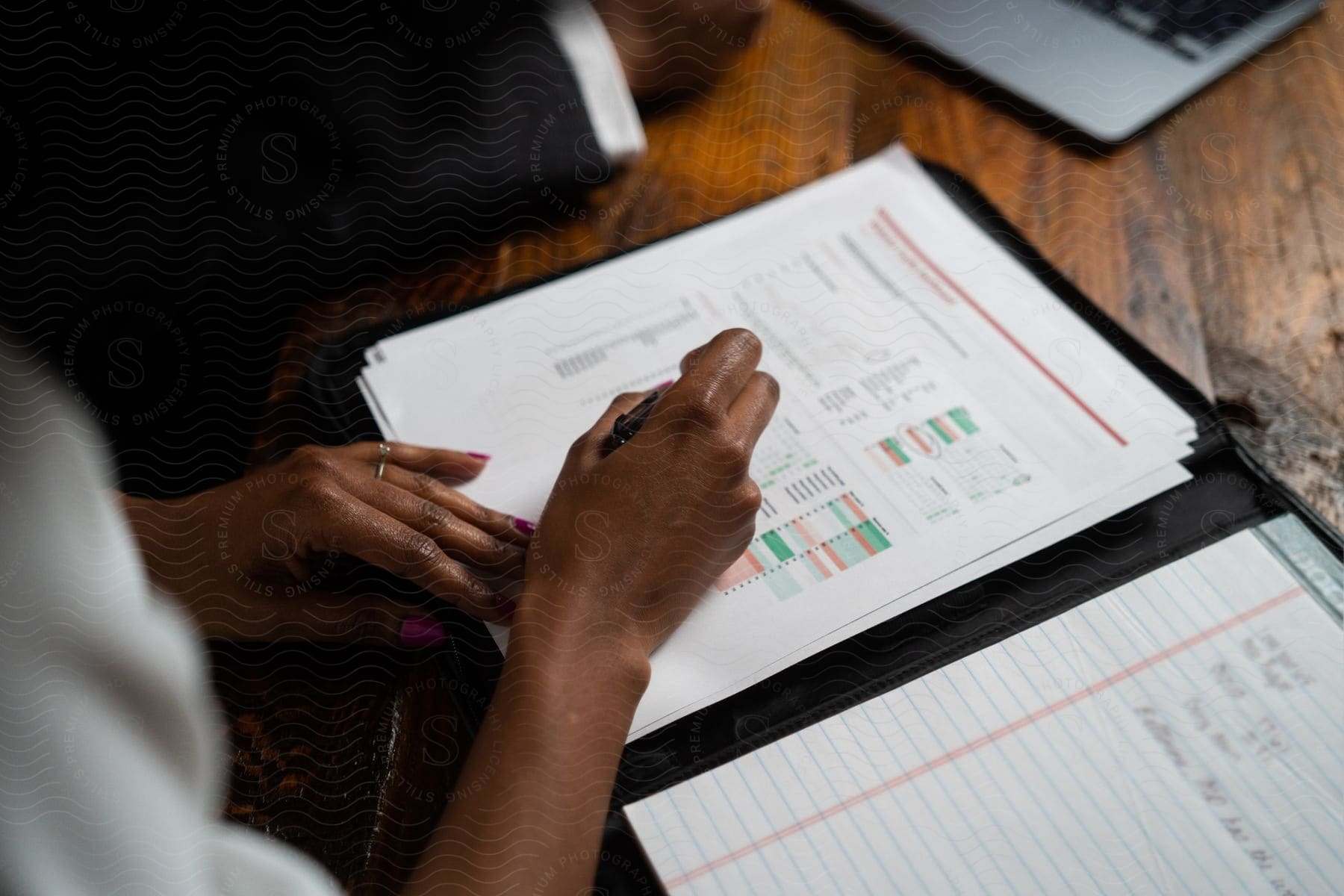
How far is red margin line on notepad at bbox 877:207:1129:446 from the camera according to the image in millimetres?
478

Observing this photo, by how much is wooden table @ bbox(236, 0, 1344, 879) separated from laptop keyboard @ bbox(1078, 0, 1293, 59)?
0.09 feet

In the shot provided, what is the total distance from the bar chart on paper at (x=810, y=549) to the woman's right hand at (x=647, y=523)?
0.01 meters

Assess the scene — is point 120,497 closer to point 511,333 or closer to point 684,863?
point 511,333

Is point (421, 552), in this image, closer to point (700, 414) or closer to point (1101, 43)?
point (700, 414)

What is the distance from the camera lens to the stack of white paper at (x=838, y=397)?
16.7 inches

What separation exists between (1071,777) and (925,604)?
3.4 inches

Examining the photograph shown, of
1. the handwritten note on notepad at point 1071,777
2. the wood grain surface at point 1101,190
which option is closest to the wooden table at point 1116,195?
the wood grain surface at point 1101,190

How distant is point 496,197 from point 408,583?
0.25 m

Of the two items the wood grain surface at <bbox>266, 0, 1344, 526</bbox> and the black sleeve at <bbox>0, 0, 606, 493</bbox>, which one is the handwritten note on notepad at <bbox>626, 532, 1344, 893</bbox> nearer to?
the wood grain surface at <bbox>266, 0, 1344, 526</bbox>

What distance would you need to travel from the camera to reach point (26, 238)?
51 centimetres

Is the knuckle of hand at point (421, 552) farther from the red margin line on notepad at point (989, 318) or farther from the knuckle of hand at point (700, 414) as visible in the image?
the red margin line on notepad at point (989, 318)

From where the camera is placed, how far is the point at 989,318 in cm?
52

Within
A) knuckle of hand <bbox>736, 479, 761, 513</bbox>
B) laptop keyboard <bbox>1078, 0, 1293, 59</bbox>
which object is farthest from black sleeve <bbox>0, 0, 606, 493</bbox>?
laptop keyboard <bbox>1078, 0, 1293, 59</bbox>

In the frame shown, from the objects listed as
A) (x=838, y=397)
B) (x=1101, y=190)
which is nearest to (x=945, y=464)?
(x=838, y=397)
